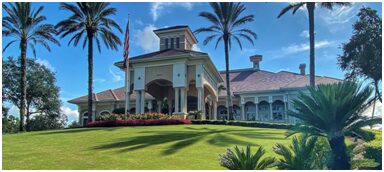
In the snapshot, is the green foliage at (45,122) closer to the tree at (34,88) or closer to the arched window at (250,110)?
the tree at (34,88)

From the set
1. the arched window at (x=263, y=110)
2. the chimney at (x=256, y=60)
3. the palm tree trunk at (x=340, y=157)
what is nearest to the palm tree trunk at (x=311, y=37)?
the palm tree trunk at (x=340, y=157)

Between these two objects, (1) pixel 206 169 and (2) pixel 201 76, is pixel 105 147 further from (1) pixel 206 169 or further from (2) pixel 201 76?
(2) pixel 201 76

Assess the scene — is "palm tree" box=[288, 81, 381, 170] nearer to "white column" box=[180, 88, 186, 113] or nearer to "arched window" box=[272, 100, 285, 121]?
"white column" box=[180, 88, 186, 113]

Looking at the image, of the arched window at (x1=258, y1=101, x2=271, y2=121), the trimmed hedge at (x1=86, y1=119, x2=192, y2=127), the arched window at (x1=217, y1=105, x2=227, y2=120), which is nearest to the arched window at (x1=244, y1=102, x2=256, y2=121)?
the arched window at (x1=258, y1=101, x2=271, y2=121)

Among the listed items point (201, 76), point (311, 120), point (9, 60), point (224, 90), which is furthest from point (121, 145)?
point (9, 60)

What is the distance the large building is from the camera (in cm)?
3206

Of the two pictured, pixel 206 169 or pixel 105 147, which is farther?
pixel 105 147

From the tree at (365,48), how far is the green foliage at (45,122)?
34.0m

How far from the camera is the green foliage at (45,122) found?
4425 cm

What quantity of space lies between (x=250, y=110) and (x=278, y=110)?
10.9ft

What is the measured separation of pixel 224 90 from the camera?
45562 millimetres

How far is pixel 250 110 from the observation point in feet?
140

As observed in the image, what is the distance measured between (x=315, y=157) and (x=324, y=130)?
0.89m

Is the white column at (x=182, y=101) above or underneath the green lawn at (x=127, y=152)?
above
